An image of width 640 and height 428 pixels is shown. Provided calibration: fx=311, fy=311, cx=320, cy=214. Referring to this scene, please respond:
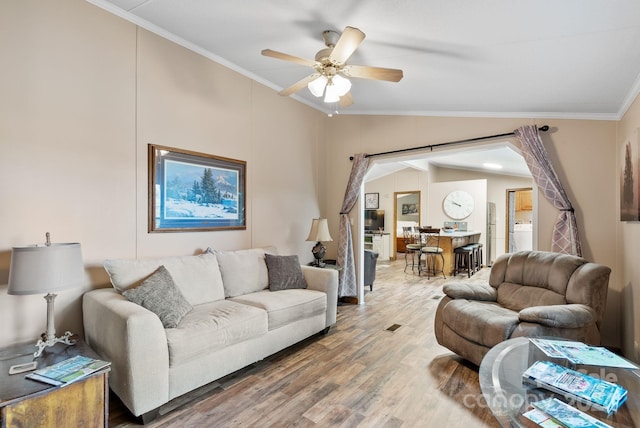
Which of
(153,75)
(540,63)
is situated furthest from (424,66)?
(153,75)

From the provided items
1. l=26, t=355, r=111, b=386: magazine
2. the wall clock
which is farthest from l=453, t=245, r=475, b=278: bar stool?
l=26, t=355, r=111, b=386: magazine

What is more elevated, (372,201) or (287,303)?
(372,201)

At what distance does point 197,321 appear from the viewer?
2.29 meters

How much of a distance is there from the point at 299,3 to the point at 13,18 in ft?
6.54

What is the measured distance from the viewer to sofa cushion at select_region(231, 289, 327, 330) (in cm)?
273

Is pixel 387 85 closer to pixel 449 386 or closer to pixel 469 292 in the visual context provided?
pixel 469 292

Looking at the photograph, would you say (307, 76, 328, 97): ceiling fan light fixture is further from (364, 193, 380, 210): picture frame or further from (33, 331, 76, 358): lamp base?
(364, 193, 380, 210): picture frame

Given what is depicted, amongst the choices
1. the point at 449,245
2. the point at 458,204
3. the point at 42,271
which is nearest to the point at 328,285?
the point at 42,271

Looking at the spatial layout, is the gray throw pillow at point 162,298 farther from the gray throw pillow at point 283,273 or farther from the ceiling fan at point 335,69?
the ceiling fan at point 335,69

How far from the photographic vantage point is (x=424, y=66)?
2873 mm

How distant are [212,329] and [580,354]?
2.31m

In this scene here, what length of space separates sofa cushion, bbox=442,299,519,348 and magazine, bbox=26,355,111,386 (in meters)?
2.55

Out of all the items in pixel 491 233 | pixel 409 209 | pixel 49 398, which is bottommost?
pixel 49 398

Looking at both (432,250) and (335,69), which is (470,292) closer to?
(335,69)
